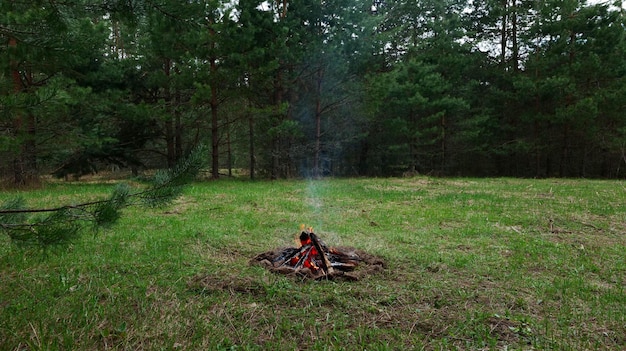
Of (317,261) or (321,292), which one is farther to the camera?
(317,261)

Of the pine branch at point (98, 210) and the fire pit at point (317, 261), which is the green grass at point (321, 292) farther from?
the pine branch at point (98, 210)

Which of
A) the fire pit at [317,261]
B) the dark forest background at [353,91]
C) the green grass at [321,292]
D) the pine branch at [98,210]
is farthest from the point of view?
the dark forest background at [353,91]

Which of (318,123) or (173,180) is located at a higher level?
(318,123)

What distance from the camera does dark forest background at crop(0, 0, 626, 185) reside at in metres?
11.9

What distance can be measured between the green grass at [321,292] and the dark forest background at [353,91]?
5005mm

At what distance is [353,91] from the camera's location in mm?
15453

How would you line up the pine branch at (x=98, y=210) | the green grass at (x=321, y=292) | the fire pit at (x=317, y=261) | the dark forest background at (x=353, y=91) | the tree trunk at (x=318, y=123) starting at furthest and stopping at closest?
the tree trunk at (x=318, y=123), the dark forest background at (x=353, y=91), the fire pit at (x=317, y=261), the green grass at (x=321, y=292), the pine branch at (x=98, y=210)

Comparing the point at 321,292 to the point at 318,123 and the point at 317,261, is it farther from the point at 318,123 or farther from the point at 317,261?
the point at 318,123

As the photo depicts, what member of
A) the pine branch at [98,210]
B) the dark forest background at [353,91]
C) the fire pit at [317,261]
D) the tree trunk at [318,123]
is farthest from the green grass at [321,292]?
the tree trunk at [318,123]

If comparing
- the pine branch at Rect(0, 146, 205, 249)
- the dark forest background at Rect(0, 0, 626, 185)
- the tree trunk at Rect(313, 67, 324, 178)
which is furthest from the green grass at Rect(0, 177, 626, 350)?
the tree trunk at Rect(313, 67, 324, 178)

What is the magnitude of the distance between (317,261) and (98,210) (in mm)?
2089

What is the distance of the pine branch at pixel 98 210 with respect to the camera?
6.48 ft

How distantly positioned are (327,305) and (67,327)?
1.67 meters

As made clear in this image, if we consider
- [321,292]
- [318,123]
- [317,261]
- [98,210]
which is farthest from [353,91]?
[98,210]
